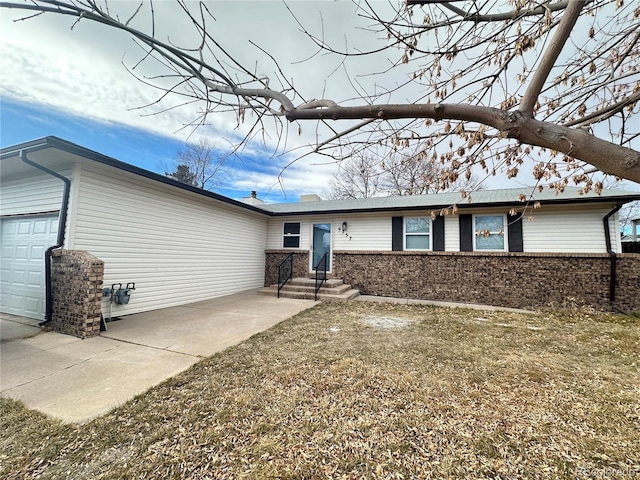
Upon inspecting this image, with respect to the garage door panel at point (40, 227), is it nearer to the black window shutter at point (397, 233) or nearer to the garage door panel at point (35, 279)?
the garage door panel at point (35, 279)

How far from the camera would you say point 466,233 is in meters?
8.23

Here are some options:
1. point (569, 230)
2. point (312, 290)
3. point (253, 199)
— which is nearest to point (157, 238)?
point (312, 290)

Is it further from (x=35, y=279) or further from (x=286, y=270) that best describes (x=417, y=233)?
(x=35, y=279)

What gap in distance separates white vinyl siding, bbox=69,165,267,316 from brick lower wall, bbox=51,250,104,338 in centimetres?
A: 50

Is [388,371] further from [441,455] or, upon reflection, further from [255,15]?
[255,15]

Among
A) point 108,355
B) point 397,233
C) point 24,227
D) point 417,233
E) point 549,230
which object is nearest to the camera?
point 108,355

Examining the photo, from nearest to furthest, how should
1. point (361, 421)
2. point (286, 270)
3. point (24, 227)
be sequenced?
1. point (361, 421)
2. point (24, 227)
3. point (286, 270)

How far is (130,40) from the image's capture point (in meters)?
2.01

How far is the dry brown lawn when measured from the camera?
178cm

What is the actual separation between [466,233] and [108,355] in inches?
353

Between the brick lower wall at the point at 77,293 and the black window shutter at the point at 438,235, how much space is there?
851 centimetres

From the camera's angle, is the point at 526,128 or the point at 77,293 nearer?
the point at 526,128

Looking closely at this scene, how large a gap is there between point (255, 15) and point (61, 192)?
5238 mm

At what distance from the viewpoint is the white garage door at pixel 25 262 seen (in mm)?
5223
